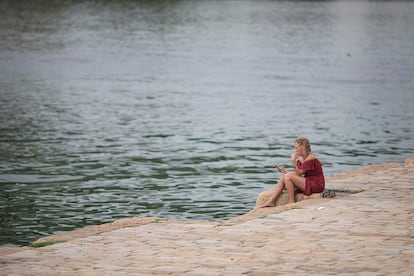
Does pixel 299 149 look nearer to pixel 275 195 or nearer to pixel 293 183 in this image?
pixel 293 183

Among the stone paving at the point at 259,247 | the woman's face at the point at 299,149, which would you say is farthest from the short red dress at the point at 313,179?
the stone paving at the point at 259,247

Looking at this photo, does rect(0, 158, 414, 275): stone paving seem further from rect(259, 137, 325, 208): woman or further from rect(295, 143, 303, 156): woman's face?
rect(295, 143, 303, 156): woman's face

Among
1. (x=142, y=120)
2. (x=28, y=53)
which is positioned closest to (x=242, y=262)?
(x=142, y=120)

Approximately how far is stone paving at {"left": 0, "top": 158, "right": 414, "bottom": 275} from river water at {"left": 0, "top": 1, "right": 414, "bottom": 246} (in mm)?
3789

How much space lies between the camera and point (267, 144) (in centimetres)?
3016

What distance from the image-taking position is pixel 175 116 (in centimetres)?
3553

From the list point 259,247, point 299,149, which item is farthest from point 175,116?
point 259,247

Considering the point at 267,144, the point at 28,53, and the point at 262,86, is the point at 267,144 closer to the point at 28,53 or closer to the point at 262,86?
the point at 262,86

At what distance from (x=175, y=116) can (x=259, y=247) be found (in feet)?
71.9

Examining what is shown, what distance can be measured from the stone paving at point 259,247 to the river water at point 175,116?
3789mm

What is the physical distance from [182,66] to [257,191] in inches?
1269

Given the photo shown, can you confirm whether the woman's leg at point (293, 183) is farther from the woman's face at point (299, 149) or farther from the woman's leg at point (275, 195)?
the woman's face at point (299, 149)

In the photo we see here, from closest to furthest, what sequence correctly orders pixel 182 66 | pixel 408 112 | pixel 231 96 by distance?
pixel 408 112
pixel 231 96
pixel 182 66

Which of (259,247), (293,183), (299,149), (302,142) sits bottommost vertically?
(259,247)
